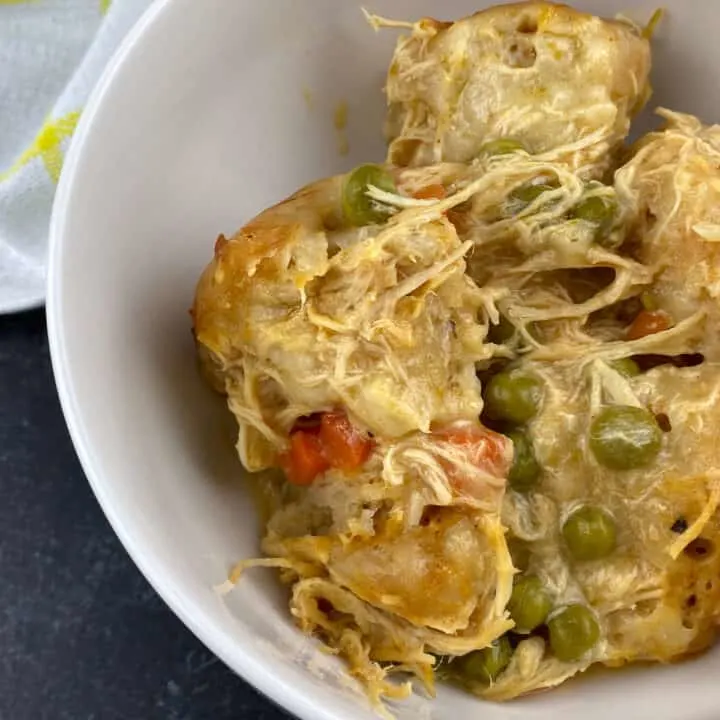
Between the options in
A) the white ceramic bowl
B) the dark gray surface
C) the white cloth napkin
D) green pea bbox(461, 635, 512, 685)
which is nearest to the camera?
the white ceramic bowl

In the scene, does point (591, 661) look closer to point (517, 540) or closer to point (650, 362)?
point (517, 540)

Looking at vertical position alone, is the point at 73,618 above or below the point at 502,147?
below

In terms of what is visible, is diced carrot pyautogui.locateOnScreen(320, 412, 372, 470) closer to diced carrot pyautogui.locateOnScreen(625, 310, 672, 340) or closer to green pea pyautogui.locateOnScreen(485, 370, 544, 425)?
green pea pyautogui.locateOnScreen(485, 370, 544, 425)

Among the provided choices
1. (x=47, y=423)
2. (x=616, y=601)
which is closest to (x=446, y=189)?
(x=616, y=601)

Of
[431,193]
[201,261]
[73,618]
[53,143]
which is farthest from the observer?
[53,143]

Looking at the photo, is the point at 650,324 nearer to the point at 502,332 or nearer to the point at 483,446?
the point at 502,332

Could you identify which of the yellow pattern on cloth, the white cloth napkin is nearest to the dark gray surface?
the white cloth napkin

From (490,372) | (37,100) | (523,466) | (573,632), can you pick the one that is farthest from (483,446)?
(37,100)
